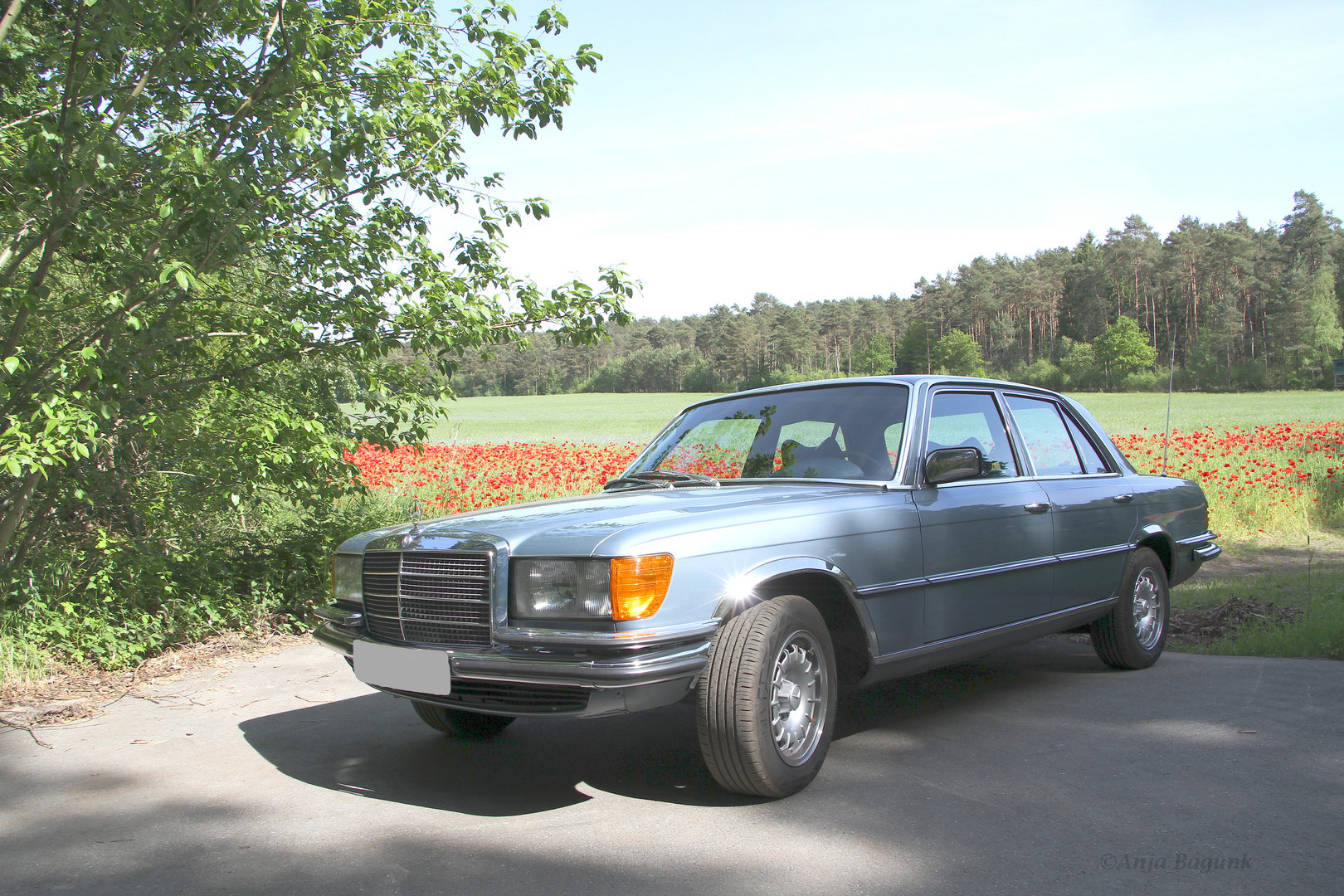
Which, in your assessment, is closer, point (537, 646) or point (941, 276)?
point (537, 646)

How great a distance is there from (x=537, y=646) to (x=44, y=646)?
4.30 metres

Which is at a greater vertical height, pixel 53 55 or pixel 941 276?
pixel 941 276

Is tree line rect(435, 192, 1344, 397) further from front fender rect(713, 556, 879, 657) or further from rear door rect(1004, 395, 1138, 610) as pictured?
front fender rect(713, 556, 879, 657)

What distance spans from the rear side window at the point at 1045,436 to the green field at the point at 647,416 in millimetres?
13742

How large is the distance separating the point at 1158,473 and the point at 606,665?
35.2 ft

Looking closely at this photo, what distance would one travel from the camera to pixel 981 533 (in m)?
4.28

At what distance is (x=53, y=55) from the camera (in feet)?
15.0

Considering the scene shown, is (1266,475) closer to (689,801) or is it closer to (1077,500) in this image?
(1077,500)

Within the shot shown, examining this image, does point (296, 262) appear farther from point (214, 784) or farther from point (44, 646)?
point (214, 784)

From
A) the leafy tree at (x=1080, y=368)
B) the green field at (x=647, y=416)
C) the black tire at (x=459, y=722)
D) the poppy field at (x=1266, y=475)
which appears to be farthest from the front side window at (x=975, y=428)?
the leafy tree at (x=1080, y=368)

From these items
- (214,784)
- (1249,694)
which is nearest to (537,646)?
(214,784)

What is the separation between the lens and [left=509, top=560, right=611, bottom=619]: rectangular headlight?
119 inches

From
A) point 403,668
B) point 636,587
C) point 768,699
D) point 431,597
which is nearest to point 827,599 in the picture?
point 768,699

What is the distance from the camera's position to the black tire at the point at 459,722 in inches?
169
